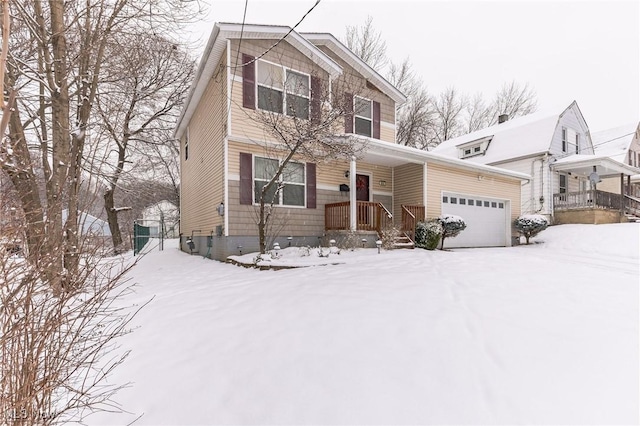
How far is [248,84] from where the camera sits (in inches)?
338

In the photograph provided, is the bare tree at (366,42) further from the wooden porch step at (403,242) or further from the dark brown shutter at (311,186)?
the wooden porch step at (403,242)

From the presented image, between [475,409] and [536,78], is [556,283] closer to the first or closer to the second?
[475,409]

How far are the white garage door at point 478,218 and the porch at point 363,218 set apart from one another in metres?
2.20

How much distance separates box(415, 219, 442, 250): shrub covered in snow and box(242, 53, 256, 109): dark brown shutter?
21.8 ft

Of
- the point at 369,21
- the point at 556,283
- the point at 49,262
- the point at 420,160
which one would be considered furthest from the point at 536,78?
the point at 49,262

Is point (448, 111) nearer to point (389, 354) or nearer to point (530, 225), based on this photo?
point (530, 225)

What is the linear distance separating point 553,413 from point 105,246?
3912mm

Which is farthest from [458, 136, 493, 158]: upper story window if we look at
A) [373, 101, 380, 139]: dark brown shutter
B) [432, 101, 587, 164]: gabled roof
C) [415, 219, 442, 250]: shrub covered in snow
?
[415, 219, 442, 250]: shrub covered in snow

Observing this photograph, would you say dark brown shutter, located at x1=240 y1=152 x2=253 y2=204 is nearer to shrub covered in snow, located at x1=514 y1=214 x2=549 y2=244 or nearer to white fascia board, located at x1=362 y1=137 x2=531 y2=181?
white fascia board, located at x1=362 y1=137 x2=531 y2=181

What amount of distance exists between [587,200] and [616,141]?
40.0 feet

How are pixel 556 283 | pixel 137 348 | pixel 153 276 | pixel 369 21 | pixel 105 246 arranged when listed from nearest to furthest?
pixel 105 246 → pixel 137 348 → pixel 556 283 → pixel 153 276 → pixel 369 21

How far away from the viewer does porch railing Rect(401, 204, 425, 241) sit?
10188 mm

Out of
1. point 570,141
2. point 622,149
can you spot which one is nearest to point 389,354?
point 570,141

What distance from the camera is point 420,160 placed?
10688mm
